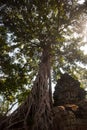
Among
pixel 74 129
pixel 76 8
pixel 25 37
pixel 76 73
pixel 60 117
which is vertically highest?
pixel 76 8

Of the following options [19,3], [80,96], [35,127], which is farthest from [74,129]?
[19,3]

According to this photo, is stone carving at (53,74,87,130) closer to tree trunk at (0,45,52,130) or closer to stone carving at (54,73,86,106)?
stone carving at (54,73,86,106)

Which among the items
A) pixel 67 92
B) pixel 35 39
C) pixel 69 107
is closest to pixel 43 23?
pixel 35 39

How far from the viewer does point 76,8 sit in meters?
8.06

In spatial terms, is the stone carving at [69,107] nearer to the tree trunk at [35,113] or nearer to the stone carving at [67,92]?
the stone carving at [67,92]

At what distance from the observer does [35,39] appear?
8.95 meters

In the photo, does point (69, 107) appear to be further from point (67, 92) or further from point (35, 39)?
point (35, 39)

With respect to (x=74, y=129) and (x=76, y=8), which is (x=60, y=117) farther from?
(x=76, y=8)

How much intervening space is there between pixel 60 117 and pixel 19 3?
15.4 ft

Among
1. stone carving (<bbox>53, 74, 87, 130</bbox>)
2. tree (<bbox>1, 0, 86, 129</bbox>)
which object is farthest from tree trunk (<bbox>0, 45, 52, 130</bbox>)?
tree (<bbox>1, 0, 86, 129</bbox>)

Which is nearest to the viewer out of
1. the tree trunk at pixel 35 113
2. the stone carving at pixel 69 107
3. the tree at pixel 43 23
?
the tree trunk at pixel 35 113

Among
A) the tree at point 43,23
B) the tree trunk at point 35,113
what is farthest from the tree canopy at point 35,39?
the tree trunk at point 35,113

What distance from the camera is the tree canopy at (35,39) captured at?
809cm

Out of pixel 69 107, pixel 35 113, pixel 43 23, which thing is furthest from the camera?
pixel 43 23
